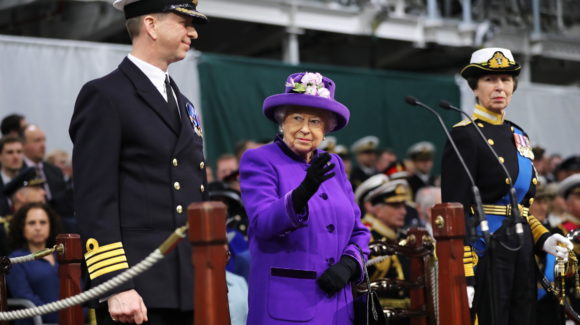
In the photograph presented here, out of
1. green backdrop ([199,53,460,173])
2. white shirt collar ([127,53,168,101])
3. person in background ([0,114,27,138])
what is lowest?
white shirt collar ([127,53,168,101])

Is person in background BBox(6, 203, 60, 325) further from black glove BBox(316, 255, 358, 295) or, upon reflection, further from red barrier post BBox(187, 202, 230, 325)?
red barrier post BBox(187, 202, 230, 325)

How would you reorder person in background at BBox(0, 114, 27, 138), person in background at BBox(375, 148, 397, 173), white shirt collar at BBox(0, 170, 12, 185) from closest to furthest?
white shirt collar at BBox(0, 170, 12, 185)
person in background at BBox(0, 114, 27, 138)
person in background at BBox(375, 148, 397, 173)

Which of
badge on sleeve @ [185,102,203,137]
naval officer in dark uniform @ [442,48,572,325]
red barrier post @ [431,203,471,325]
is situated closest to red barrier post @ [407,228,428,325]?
naval officer in dark uniform @ [442,48,572,325]

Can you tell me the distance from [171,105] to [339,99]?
10117mm

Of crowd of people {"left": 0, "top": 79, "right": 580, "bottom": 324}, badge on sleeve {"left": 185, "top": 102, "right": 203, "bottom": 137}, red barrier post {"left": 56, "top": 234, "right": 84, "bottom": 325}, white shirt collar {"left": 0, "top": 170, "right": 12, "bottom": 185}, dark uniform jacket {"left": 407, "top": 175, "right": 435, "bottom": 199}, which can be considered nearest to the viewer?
badge on sleeve {"left": 185, "top": 102, "right": 203, "bottom": 137}

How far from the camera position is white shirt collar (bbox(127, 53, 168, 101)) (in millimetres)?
3773

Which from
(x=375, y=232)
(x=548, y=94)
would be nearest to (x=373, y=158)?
(x=375, y=232)

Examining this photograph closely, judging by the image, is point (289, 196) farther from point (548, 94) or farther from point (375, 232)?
point (548, 94)

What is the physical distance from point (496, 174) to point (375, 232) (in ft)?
9.69

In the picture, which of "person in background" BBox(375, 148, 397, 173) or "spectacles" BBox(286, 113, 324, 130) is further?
"person in background" BBox(375, 148, 397, 173)

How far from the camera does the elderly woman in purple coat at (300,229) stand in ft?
13.5

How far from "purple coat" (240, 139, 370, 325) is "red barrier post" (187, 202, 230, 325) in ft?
2.31

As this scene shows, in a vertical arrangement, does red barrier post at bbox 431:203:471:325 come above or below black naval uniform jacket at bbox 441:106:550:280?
below

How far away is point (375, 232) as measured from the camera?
310 inches
